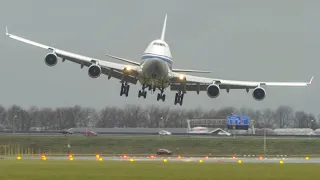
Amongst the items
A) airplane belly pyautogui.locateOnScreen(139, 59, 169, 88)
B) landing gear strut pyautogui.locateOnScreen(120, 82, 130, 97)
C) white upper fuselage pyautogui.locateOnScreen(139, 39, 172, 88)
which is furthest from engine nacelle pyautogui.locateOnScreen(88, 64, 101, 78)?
landing gear strut pyautogui.locateOnScreen(120, 82, 130, 97)

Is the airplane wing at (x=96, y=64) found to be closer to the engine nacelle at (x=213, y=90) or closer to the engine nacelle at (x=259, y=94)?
the engine nacelle at (x=213, y=90)

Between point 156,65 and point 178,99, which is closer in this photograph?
point 156,65

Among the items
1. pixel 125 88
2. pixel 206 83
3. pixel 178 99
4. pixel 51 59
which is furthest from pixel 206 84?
pixel 51 59

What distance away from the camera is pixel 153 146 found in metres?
125

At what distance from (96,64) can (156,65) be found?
762 centimetres

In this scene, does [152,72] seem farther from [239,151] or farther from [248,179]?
[239,151]

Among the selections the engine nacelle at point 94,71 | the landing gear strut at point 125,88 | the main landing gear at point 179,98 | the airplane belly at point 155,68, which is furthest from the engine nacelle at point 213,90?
the engine nacelle at point 94,71

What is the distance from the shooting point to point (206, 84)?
7706 centimetres

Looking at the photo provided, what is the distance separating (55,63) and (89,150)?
162 ft

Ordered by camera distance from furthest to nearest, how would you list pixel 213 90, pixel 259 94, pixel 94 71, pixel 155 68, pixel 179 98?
pixel 179 98 → pixel 259 94 → pixel 213 90 → pixel 94 71 → pixel 155 68

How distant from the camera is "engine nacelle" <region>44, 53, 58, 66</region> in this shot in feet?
228

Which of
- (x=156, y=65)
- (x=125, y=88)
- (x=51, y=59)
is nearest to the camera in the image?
(x=156, y=65)

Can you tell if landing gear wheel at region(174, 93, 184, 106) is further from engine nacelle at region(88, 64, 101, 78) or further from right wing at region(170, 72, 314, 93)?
engine nacelle at region(88, 64, 101, 78)

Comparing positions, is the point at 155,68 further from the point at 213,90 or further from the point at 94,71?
the point at 213,90
